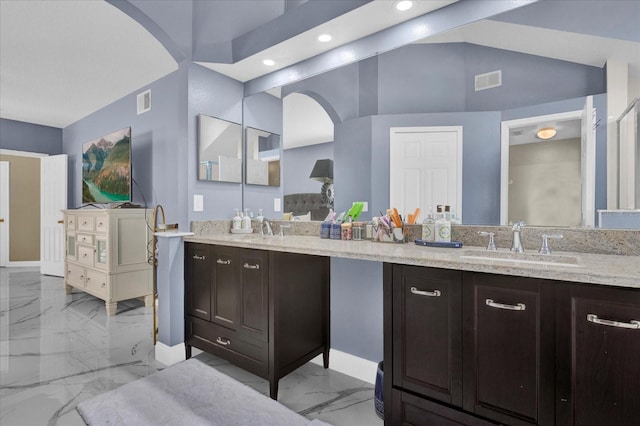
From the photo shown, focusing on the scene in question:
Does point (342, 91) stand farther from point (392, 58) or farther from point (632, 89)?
point (632, 89)

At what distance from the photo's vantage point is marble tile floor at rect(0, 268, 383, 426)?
182 centimetres

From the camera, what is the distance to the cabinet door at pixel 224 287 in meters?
2.06

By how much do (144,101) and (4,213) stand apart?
4682mm

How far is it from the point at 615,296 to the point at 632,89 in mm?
1012

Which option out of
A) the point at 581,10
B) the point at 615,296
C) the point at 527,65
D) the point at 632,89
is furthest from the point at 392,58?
the point at 615,296

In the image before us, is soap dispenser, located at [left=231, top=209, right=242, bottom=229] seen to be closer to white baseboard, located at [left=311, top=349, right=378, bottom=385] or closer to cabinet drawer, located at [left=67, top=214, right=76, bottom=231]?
white baseboard, located at [left=311, top=349, right=378, bottom=385]

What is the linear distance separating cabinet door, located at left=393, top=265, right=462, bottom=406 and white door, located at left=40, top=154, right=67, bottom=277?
5770 millimetres

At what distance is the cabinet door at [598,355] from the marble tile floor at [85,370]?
1013 millimetres

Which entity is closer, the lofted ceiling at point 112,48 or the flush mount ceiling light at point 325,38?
the lofted ceiling at point 112,48

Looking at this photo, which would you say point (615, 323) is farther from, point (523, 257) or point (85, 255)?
point (85, 255)

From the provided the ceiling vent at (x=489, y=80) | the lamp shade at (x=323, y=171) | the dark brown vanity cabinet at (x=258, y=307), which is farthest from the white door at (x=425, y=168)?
the dark brown vanity cabinet at (x=258, y=307)

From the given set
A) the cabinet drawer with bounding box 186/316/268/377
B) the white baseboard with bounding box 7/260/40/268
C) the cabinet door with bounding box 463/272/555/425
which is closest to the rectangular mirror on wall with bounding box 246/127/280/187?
the cabinet drawer with bounding box 186/316/268/377

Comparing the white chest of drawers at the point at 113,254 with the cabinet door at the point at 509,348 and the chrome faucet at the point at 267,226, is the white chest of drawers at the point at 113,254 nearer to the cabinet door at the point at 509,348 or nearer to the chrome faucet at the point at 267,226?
the chrome faucet at the point at 267,226

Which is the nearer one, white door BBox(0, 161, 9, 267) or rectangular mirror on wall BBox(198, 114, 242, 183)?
rectangular mirror on wall BBox(198, 114, 242, 183)
